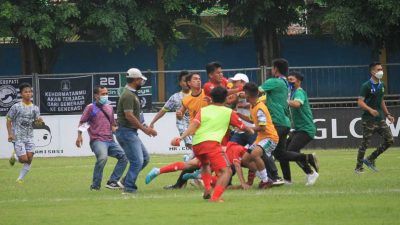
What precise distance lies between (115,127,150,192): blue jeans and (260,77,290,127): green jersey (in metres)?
2.09

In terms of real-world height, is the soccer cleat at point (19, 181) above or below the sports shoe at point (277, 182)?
below

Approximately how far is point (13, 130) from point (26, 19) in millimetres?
12474

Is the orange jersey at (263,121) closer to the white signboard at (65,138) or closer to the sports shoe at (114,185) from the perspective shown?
the sports shoe at (114,185)

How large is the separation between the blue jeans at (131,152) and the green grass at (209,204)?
1.01 ft

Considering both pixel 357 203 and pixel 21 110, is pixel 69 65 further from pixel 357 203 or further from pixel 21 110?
pixel 357 203

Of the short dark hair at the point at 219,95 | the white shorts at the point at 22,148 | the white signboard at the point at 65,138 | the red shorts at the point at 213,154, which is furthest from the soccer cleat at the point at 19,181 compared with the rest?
the white signboard at the point at 65,138

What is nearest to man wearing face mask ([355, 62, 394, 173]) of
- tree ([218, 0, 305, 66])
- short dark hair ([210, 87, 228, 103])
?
short dark hair ([210, 87, 228, 103])

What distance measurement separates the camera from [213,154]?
14.3m

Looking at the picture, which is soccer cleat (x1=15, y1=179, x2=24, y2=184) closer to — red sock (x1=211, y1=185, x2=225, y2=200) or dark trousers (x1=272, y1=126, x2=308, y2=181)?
dark trousers (x1=272, y1=126, x2=308, y2=181)

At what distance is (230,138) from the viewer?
17.5m

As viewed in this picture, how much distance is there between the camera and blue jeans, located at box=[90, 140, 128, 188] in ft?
56.8

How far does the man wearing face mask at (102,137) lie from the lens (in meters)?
17.4

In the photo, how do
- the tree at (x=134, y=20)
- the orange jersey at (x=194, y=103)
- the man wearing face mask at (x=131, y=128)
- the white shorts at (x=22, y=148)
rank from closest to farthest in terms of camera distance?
the man wearing face mask at (x=131, y=128)
the orange jersey at (x=194, y=103)
the white shorts at (x=22, y=148)
the tree at (x=134, y=20)

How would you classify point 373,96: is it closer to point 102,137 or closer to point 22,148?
point 102,137
